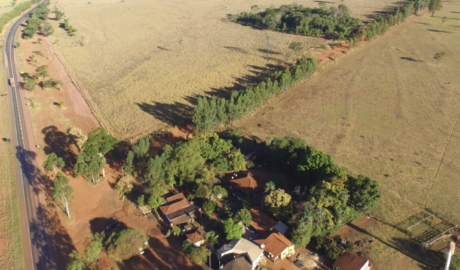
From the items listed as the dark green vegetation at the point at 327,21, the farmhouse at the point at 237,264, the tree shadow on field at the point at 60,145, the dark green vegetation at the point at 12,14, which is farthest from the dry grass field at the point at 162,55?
the farmhouse at the point at 237,264

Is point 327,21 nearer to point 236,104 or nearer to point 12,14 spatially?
point 236,104

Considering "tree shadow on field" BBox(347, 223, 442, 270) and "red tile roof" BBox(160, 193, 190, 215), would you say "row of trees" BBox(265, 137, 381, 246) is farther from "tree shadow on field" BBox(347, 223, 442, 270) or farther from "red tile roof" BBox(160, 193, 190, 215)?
"red tile roof" BBox(160, 193, 190, 215)

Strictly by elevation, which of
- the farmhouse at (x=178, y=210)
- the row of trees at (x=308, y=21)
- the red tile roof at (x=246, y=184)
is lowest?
the farmhouse at (x=178, y=210)

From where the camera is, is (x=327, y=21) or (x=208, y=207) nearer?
(x=208, y=207)

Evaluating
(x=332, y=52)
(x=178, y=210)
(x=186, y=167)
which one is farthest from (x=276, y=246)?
(x=332, y=52)

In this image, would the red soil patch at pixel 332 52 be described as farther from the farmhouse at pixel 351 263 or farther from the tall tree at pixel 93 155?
the farmhouse at pixel 351 263
